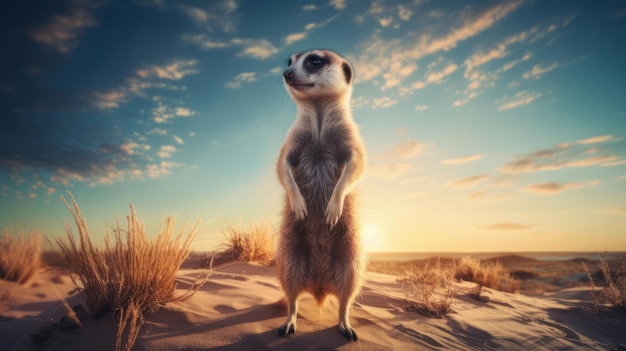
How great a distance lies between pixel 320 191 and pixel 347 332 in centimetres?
114

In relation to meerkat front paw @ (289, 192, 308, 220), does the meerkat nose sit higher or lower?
higher

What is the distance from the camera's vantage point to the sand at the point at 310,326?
2.26 meters

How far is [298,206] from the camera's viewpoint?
104 inches

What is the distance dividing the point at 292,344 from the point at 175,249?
1.33 m

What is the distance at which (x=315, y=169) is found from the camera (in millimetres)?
2875

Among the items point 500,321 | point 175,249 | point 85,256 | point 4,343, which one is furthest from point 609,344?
point 4,343

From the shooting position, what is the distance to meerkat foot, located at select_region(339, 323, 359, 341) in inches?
93.4

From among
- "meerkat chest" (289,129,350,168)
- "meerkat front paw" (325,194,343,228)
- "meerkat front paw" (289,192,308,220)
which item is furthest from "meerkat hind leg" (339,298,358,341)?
"meerkat chest" (289,129,350,168)

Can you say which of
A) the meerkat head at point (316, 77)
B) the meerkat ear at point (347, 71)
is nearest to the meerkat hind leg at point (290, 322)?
the meerkat head at point (316, 77)

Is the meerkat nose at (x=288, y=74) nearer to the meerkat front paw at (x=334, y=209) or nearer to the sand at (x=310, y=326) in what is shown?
the meerkat front paw at (x=334, y=209)

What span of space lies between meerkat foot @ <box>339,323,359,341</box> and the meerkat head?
6.72 feet

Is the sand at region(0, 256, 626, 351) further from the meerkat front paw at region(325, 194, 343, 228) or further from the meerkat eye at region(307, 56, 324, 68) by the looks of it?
the meerkat eye at region(307, 56, 324, 68)

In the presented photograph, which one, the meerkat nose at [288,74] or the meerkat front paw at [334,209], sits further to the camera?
the meerkat nose at [288,74]

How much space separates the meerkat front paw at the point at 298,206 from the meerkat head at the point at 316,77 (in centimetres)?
104
